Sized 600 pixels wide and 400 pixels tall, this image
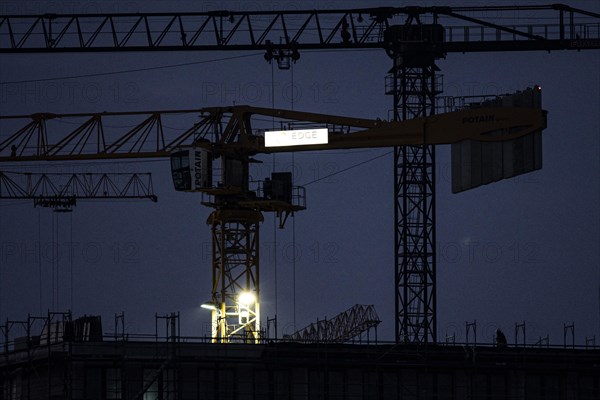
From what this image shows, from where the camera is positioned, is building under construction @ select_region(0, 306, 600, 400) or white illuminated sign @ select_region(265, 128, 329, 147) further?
white illuminated sign @ select_region(265, 128, 329, 147)

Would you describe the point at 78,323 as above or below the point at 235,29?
below

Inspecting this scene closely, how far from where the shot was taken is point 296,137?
99.9 m

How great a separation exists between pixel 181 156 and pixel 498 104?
2050 cm

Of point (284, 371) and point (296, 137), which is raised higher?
point (296, 137)

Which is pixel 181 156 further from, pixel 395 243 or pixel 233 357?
pixel 233 357

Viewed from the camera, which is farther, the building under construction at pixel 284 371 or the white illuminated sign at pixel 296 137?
the white illuminated sign at pixel 296 137

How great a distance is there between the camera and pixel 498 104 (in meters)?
96.9

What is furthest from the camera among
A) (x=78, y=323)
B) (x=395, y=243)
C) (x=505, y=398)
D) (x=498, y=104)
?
(x=395, y=243)

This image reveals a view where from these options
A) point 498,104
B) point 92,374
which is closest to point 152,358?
point 92,374

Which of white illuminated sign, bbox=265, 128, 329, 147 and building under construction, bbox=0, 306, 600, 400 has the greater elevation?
white illuminated sign, bbox=265, 128, 329, 147

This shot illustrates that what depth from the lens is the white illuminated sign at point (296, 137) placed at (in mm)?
98812

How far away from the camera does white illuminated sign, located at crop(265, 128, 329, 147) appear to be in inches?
3890

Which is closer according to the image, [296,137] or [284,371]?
[284,371]

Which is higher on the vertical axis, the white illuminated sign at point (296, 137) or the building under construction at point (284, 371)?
the white illuminated sign at point (296, 137)
